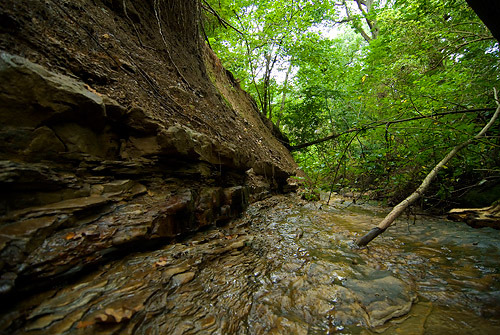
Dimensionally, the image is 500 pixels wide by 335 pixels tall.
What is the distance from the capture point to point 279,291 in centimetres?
176

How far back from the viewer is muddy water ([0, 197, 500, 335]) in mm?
1209

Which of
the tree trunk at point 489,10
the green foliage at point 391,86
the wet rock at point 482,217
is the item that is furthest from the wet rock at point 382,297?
the wet rock at point 482,217

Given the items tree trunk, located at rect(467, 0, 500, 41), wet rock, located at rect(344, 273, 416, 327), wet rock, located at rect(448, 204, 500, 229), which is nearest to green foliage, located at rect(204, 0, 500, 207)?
wet rock, located at rect(448, 204, 500, 229)

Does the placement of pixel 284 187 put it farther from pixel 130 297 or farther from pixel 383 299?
pixel 130 297

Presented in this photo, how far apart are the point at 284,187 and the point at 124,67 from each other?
5.34m

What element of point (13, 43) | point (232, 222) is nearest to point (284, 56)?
point (232, 222)

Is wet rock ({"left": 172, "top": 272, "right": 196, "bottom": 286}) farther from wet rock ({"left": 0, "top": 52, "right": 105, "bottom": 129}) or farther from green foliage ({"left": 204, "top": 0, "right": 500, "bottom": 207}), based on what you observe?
green foliage ({"left": 204, "top": 0, "right": 500, "bottom": 207})

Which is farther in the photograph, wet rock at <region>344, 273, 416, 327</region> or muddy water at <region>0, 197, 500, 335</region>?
wet rock at <region>344, 273, 416, 327</region>

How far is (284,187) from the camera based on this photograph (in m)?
6.68

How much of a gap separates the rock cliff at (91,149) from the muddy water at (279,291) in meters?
0.24

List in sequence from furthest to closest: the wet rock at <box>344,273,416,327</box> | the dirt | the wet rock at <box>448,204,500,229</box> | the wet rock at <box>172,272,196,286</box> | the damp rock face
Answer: the wet rock at <box>448,204,500,229</box> → the dirt → the wet rock at <box>172,272,196,286</box> → the wet rock at <box>344,273,416,327</box> → the damp rock face

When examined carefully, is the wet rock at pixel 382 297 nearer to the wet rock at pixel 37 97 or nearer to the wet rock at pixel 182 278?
the wet rock at pixel 182 278

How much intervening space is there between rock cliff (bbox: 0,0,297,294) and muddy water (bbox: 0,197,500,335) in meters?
0.24

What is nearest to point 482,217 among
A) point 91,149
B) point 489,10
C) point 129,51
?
point 489,10
